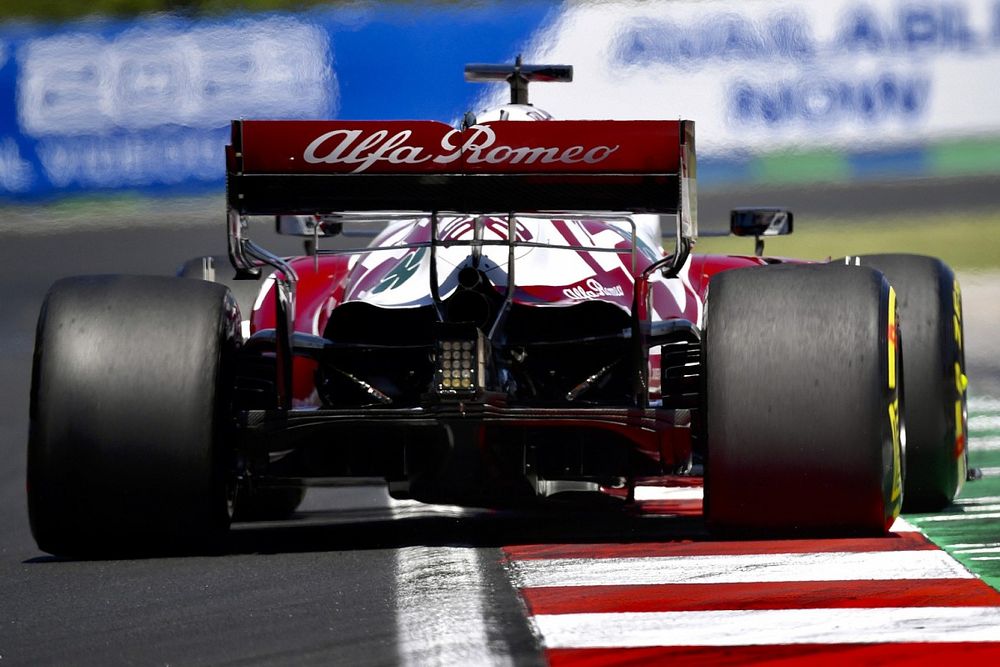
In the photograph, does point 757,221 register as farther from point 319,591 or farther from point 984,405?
point 984,405

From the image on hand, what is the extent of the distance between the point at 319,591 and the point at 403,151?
1415mm

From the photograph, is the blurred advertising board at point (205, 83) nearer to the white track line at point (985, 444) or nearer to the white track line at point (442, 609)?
the white track line at point (985, 444)

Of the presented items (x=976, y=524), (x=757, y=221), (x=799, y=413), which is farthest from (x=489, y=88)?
(x=799, y=413)

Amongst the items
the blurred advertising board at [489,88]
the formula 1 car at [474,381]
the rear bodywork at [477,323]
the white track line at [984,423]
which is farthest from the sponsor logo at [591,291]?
the blurred advertising board at [489,88]

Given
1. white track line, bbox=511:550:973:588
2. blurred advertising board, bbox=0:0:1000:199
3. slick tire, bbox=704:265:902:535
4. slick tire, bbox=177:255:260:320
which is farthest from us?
blurred advertising board, bbox=0:0:1000:199

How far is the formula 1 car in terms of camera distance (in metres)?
6.30

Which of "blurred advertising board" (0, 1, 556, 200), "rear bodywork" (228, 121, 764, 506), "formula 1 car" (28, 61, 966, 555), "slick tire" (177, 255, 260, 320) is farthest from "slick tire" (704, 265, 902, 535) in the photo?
"blurred advertising board" (0, 1, 556, 200)

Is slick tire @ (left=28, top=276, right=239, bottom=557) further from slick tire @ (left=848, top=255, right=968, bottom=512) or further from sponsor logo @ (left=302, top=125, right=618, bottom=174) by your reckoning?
slick tire @ (left=848, top=255, right=968, bottom=512)

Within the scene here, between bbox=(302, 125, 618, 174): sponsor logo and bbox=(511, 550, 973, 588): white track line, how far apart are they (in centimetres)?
120

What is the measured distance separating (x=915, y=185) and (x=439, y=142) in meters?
11.1

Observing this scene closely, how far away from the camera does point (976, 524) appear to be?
7.22 m

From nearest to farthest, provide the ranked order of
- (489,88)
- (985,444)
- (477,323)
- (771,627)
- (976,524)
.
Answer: (771,627) < (477,323) < (976,524) < (985,444) < (489,88)

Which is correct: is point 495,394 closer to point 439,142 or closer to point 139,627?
point 439,142

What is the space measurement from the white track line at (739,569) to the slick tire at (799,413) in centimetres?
20
